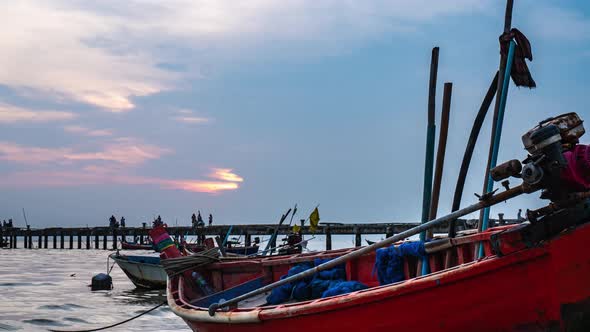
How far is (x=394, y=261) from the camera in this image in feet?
29.5

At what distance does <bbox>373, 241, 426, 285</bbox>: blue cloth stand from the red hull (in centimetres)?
193

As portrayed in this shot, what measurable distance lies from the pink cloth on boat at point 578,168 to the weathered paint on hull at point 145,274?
19726 mm

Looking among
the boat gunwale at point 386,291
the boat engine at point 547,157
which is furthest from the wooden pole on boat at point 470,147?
the boat engine at point 547,157

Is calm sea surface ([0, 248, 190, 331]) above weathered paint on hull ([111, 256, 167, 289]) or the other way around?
the other way around

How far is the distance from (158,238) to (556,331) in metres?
8.97

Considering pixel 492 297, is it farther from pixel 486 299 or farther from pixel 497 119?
pixel 497 119

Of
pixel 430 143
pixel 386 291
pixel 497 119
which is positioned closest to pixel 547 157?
pixel 386 291

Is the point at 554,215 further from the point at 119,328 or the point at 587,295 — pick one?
the point at 119,328

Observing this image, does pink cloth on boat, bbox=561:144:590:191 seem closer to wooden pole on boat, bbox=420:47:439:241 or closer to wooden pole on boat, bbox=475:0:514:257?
wooden pole on boat, bbox=475:0:514:257

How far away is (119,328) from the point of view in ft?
49.1

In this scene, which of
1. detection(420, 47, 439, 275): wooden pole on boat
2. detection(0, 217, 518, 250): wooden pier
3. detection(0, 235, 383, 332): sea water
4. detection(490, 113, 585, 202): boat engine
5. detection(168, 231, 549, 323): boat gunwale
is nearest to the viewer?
detection(490, 113, 585, 202): boat engine

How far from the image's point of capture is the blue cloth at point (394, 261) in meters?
8.91

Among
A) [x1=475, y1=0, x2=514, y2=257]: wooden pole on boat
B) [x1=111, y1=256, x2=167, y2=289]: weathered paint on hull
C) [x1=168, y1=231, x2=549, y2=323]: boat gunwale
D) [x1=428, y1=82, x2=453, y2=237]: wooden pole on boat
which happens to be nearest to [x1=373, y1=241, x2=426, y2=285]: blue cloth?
[x1=428, y1=82, x2=453, y2=237]: wooden pole on boat

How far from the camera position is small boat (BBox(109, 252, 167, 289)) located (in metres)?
24.1
